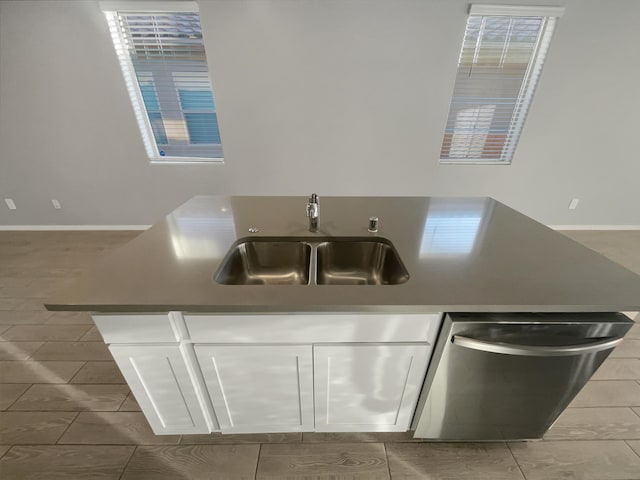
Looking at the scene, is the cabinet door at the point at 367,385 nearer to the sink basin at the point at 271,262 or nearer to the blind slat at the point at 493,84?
the sink basin at the point at 271,262

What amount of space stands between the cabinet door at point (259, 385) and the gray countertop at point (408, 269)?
0.24 meters

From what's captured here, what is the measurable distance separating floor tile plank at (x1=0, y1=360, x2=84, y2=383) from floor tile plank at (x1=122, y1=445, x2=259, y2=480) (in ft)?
2.51

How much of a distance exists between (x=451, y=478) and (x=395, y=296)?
3.28 ft

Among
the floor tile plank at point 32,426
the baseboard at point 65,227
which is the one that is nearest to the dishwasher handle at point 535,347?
the floor tile plank at point 32,426

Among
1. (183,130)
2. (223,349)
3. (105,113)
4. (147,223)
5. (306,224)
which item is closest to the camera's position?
(223,349)

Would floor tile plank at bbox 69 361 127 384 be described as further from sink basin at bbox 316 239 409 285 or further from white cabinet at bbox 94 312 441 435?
sink basin at bbox 316 239 409 285

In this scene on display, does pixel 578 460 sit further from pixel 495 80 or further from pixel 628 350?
pixel 495 80

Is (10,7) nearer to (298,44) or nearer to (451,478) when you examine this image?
(298,44)

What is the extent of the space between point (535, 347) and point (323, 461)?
102cm

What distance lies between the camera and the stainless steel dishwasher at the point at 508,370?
31.7 inches

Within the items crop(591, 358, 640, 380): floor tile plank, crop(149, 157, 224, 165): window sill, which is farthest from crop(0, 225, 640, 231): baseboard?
crop(591, 358, 640, 380): floor tile plank

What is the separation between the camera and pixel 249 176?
2971 mm

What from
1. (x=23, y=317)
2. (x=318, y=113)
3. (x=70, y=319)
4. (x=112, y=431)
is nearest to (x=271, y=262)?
(x=112, y=431)

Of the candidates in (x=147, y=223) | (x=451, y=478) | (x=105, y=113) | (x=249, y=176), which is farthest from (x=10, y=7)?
(x=451, y=478)
